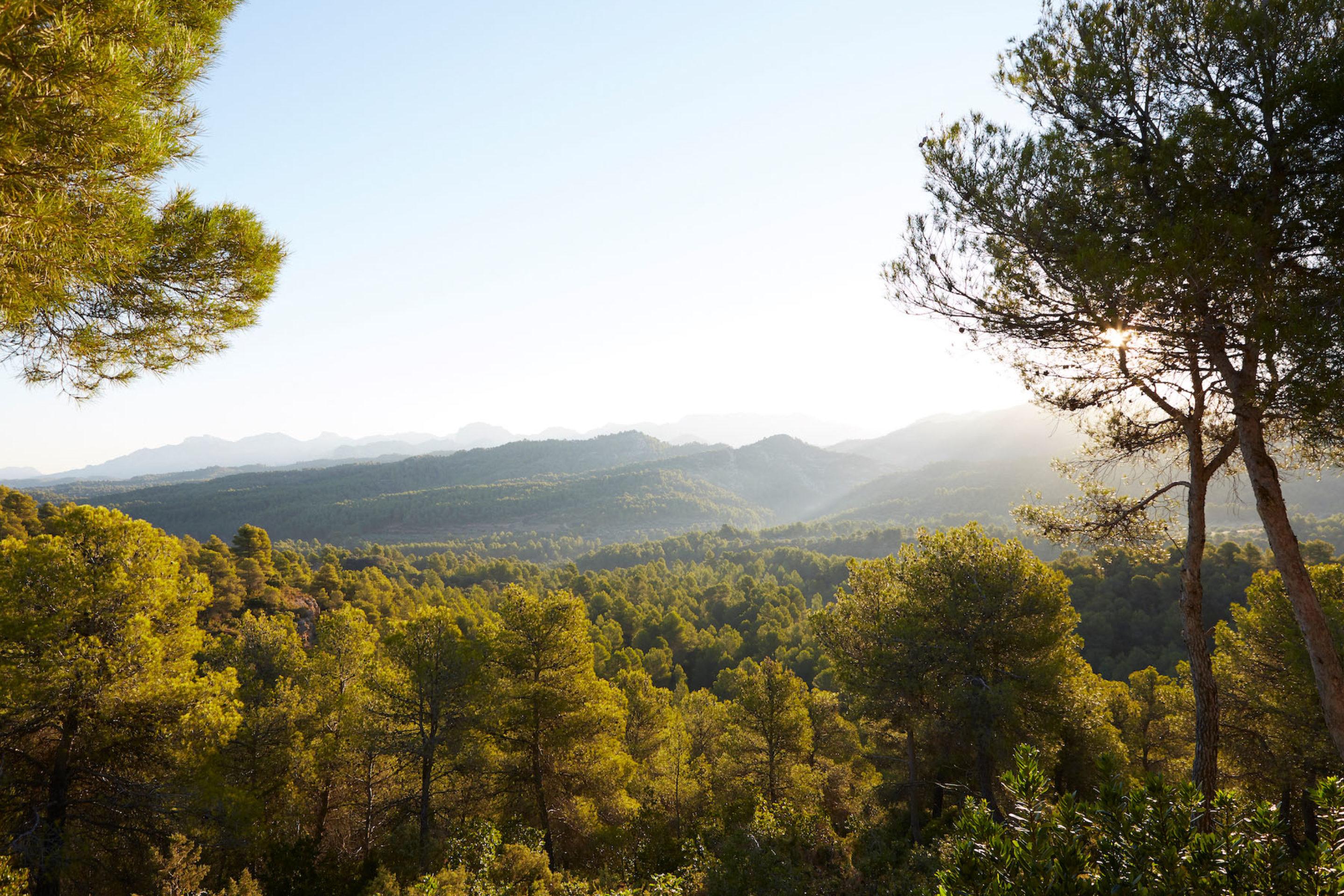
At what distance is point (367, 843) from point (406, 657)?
3.47 meters

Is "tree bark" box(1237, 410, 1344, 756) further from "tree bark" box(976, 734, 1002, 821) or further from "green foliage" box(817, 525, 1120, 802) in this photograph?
"tree bark" box(976, 734, 1002, 821)

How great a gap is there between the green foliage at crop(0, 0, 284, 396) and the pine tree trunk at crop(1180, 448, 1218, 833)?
988 centimetres

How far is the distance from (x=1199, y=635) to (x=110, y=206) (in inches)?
423

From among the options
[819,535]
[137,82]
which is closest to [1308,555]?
[137,82]

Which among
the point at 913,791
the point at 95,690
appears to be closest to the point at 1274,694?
the point at 913,791

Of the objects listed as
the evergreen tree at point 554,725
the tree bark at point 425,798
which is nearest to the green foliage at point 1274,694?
the evergreen tree at point 554,725

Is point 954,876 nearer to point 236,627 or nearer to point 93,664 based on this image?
point 93,664

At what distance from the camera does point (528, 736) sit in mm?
12180

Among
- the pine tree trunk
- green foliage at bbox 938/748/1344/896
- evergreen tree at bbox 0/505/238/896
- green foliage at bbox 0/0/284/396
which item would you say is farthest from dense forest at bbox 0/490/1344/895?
green foliage at bbox 0/0/284/396

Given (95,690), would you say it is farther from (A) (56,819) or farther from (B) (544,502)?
(B) (544,502)

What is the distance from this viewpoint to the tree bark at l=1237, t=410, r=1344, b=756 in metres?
5.33

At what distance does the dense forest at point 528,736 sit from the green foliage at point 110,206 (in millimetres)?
4128

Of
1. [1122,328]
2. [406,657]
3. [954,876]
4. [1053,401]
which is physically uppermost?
[1122,328]

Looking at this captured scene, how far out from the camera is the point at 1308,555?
26750 millimetres
